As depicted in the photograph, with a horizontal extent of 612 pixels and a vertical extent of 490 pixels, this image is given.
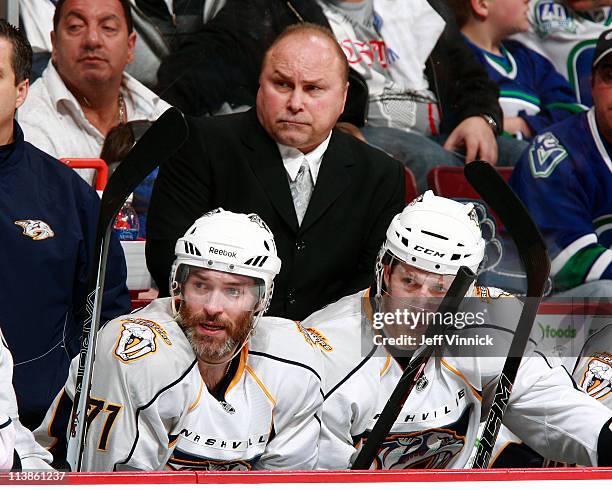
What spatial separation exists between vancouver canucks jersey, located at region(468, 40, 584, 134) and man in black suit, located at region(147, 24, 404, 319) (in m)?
1.07

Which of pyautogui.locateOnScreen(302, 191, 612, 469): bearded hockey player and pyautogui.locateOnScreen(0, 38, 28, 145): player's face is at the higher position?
pyautogui.locateOnScreen(0, 38, 28, 145): player's face

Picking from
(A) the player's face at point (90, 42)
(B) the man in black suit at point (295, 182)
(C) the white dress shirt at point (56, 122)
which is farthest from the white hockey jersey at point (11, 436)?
(A) the player's face at point (90, 42)

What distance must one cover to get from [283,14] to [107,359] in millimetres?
1694

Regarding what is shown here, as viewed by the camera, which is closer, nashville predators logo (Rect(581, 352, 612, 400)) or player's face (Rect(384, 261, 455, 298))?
player's face (Rect(384, 261, 455, 298))

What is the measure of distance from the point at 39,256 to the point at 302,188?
27.2 inches

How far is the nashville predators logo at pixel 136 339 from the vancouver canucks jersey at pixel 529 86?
188 cm

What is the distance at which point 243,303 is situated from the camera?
2225 mm

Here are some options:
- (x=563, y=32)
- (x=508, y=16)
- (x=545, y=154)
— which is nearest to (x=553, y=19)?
(x=563, y=32)

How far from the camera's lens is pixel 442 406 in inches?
91.7

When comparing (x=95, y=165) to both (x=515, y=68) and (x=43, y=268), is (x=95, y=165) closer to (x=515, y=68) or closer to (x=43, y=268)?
(x=43, y=268)

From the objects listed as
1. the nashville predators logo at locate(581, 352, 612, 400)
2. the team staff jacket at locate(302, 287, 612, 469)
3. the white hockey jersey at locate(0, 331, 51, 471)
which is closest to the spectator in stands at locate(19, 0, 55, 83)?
the team staff jacket at locate(302, 287, 612, 469)

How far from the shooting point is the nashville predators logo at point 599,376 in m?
2.44

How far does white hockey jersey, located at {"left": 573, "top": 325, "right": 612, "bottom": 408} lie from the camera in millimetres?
2445

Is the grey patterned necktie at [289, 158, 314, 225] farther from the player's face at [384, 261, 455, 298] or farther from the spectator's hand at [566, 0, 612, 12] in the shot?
the spectator's hand at [566, 0, 612, 12]
